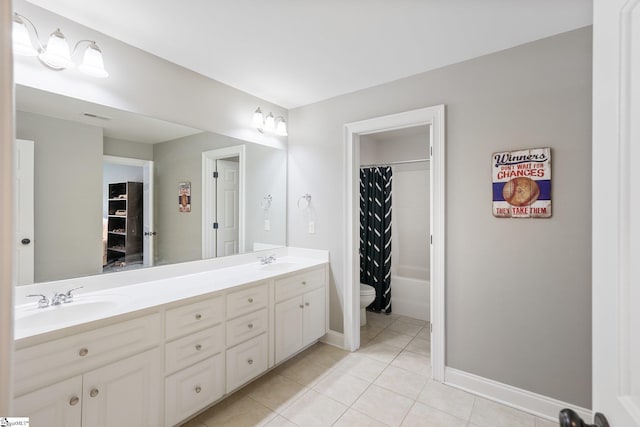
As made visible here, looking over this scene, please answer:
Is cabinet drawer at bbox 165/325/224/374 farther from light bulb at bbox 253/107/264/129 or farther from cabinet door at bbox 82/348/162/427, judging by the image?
light bulb at bbox 253/107/264/129

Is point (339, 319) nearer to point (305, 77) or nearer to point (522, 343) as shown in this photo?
point (522, 343)

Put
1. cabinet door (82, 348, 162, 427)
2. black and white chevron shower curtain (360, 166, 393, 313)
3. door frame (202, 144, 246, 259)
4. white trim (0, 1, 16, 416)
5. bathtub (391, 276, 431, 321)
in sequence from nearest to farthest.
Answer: white trim (0, 1, 16, 416), cabinet door (82, 348, 162, 427), door frame (202, 144, 246, 259), bathtub (391, 276, 431, 321), black and white chevron shower curtain (360, 166, 393, 313)

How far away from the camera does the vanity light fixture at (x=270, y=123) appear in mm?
2639

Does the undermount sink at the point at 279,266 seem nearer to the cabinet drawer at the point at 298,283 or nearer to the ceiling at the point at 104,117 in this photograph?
the cabinet drawer at the point at 298,283

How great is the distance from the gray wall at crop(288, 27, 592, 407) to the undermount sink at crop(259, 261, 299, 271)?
1336 mm

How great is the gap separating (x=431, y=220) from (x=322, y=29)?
156 cm

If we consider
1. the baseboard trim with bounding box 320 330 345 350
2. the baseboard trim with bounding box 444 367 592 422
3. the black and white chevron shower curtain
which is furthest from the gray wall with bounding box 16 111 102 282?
the black and white chevron shower curtain

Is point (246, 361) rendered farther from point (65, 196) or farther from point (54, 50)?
point (54, 50)

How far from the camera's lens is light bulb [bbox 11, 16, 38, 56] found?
4.45ft

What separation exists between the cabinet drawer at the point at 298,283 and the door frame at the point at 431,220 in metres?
0.26

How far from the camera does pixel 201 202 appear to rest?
233 centimetres

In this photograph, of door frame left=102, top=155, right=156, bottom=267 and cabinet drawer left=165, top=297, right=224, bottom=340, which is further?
door frame left=102, top=155, right=156, bottom=267

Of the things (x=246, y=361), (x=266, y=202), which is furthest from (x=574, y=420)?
(x=266, y=202)
